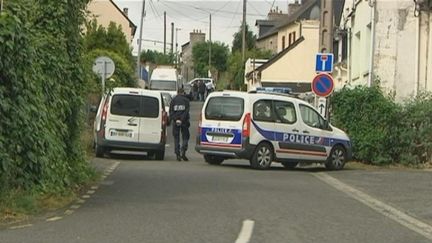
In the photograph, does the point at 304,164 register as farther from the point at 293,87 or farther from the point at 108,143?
the point at 293,87

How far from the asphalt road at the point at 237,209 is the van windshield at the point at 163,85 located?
125 ft

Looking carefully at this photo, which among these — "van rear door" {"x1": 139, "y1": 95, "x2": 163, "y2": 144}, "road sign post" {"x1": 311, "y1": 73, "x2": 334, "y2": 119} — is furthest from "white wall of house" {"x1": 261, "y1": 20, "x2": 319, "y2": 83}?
"van rear door" {"x1": 139, "y1": 95, "x2": 163, "y2": 144}

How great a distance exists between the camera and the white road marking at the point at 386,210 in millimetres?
11188

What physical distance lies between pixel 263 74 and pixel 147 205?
4833 cm

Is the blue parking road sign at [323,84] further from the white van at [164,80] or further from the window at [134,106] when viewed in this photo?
the white van at [164,80]

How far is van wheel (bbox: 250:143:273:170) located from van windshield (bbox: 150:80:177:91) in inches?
1462

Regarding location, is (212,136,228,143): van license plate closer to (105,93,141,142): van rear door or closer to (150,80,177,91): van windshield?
(105,93,141,142): van rear door

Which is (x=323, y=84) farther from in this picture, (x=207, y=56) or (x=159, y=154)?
(x=207, y=56)

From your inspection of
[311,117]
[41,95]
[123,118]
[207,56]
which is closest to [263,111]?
[311,117]

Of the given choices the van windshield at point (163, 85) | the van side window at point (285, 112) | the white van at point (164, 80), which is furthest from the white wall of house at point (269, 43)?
the van side window at point (285, 112)

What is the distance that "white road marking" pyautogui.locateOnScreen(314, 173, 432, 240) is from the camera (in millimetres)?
11188

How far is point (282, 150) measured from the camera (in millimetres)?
21000

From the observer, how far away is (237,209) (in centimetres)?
1239

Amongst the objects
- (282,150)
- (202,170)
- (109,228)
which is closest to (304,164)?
(282,150)
